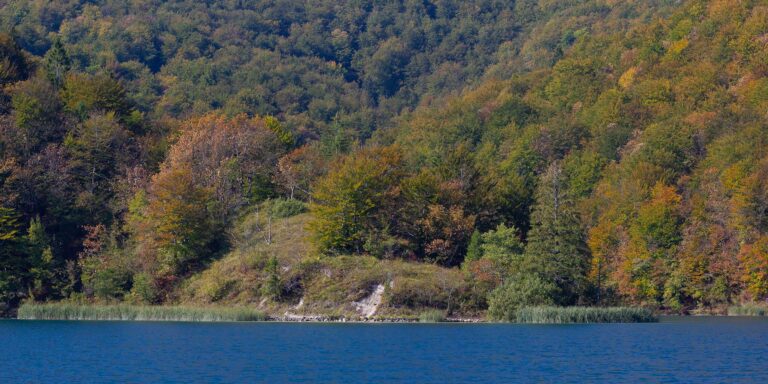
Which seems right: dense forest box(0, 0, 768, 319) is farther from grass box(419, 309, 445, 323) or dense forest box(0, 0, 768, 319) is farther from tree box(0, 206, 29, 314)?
grass box(419, 309, 445, 323)

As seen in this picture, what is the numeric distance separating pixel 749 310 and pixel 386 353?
51.3 metres

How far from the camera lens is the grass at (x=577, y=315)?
79688 millimetres

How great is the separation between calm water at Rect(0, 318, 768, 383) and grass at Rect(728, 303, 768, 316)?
1875 cm

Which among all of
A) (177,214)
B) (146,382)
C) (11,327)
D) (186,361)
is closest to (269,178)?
(177,214)

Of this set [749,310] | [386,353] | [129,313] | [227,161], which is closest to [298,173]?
[227,161]

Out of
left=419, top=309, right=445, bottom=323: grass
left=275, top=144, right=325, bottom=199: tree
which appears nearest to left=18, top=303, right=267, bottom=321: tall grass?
left=419, top=309, right=445, bottom=323: grass

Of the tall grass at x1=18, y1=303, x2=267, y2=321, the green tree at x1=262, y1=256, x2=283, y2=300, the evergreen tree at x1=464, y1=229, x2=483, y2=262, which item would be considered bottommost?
the tall grass at x1=18, y1=303, x2=267, y2=321

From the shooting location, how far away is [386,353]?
54.6 m

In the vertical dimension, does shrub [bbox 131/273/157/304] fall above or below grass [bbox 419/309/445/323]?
above

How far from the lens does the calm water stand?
44.4 m

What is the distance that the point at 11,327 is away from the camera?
7506 centimetres

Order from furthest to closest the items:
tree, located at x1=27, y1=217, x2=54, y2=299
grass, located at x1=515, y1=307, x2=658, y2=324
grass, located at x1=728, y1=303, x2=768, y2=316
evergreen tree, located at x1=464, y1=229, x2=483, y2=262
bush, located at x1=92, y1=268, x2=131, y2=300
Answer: tree, located at x1=27, y1=217, x2=54, y2=299 < bush, located at x1=92, y1=268, x2=131, y2=300 < evergreen tree, located at x1=464, y1=229, x2=483, y2=262 < grass, located at x1=728, y1=303, x2=768, y2=316 < grass, located at x1=515, y1=307, x2=658, y2=324

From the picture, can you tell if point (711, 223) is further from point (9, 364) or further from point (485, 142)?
point (9, 364)

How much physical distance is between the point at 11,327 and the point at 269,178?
4597cm
